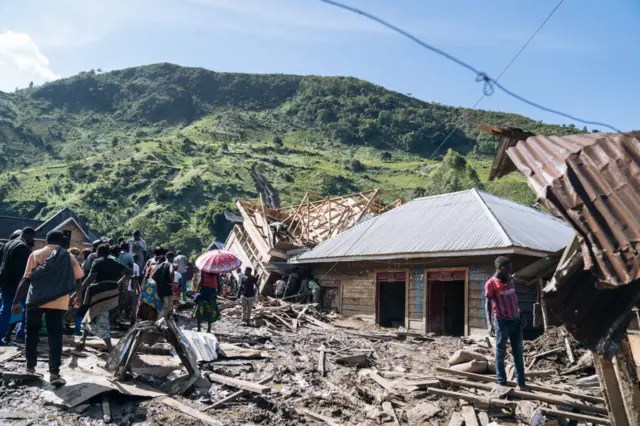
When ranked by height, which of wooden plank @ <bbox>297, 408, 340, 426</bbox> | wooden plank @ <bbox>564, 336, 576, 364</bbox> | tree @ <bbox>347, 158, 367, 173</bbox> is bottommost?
wooden plank @ <bbox>297, 408, 340, 426</bbox>

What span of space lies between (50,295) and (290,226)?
16.2 metres

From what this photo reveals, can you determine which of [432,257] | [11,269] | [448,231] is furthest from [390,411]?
[448,231]

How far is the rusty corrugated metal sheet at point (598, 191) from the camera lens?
325cm

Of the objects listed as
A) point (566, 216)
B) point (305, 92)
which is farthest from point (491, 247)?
point (305, 92)

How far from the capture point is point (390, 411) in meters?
6.51

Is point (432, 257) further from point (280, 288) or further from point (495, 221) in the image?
point (280, 288)

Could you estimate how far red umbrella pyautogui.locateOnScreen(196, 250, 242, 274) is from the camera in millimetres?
11734

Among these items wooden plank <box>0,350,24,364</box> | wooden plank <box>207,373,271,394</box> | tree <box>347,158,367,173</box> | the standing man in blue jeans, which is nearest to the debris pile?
the standing man in blue jeans

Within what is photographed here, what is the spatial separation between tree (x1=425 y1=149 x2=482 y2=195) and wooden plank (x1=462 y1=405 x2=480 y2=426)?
31.8 metres

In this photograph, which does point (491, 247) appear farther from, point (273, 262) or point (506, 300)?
point (273, 262)

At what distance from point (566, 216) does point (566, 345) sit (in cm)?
721

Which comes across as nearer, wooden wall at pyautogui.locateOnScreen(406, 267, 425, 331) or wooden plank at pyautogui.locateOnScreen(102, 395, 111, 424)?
wooden plank at pyautogui.locateOnScreen(102, 395, 111, 424)

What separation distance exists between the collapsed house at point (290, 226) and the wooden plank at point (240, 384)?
13.2m

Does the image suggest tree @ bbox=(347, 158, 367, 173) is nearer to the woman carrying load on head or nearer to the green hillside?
the green hillside
